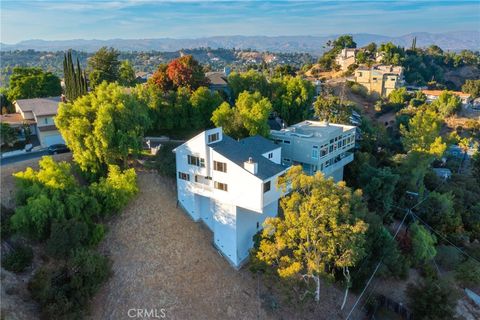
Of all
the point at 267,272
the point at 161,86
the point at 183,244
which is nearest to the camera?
the point at 267,272

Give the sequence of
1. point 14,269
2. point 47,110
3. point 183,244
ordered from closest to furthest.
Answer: point 14,269 < point 183,244 < point 47,110

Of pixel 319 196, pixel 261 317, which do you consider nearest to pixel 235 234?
pixel 261 317

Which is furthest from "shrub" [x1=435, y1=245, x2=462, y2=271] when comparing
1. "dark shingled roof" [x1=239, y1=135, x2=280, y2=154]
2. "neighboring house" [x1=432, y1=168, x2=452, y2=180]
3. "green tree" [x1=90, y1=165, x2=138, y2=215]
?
"green tree" [x1=90, y1=165, x2=138, y2=215]

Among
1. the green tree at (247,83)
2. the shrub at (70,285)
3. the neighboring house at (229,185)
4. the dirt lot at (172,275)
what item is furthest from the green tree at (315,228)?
the green tree at (247,83)

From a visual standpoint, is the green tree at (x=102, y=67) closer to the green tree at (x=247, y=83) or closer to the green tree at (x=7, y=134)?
the green tree at (x=7, y=134)

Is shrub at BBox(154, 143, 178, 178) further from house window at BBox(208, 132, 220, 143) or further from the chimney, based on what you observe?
the chimney

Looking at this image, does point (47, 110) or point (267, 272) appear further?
point (47, 110)

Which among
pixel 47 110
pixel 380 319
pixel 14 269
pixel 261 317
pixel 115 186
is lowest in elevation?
pixel 380 319

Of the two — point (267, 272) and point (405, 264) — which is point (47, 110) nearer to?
point (267, 272)
